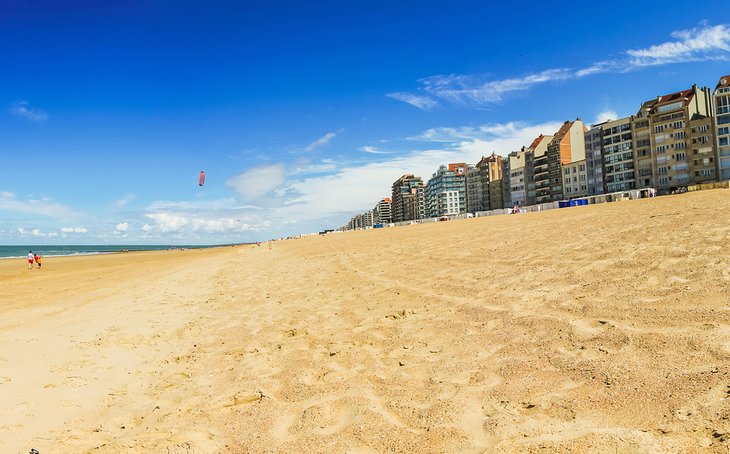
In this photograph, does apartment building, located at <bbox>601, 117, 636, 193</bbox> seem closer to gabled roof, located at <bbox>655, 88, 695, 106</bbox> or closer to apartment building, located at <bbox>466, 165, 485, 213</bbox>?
gabled roof, located at <bbox>655, 88, 695, 106</bbox>

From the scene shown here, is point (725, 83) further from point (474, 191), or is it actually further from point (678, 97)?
point (474, 191)

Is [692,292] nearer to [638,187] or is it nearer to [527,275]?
[527,275]

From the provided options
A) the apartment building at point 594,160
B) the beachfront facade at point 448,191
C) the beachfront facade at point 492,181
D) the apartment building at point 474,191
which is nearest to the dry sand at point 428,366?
the apartment building at point 594,160

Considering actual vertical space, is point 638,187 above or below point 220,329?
above

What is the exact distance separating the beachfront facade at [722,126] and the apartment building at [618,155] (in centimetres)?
1456

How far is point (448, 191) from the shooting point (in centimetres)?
15925

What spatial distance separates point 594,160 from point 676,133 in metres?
18.3

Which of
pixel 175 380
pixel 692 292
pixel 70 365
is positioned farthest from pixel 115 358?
pixel 692 292

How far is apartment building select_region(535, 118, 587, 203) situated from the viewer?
10194 cm

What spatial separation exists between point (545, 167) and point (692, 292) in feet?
369

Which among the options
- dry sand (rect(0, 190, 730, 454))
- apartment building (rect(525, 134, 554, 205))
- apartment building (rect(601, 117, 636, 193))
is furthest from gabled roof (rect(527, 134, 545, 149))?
dry sand (rect(0, 190, 730, 454))

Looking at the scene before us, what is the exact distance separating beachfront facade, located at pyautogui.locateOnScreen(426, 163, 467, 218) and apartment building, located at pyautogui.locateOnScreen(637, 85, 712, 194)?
79782mm

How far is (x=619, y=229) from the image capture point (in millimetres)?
11375

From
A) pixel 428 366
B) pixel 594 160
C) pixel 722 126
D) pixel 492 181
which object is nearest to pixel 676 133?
pixel 722 126
